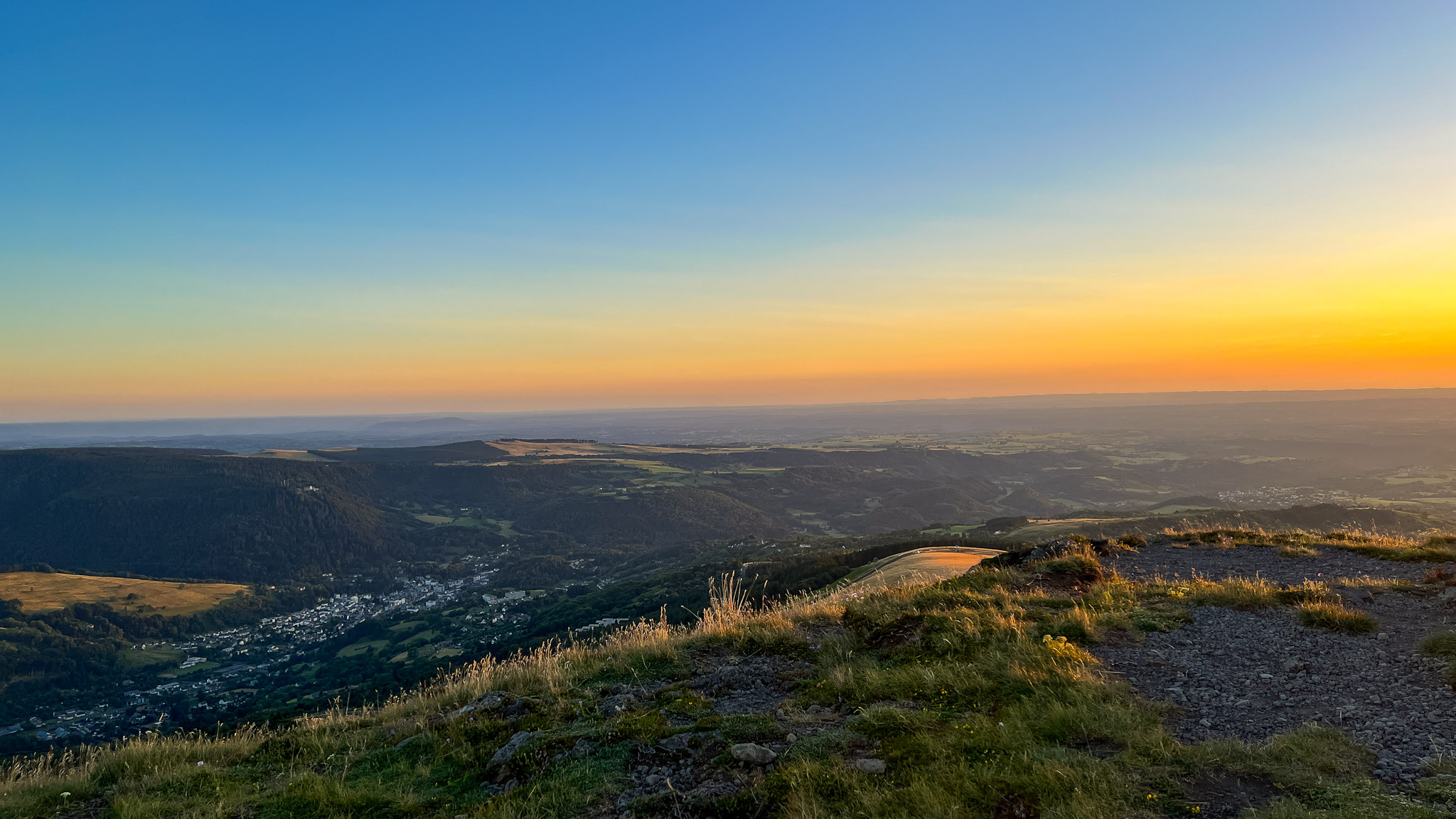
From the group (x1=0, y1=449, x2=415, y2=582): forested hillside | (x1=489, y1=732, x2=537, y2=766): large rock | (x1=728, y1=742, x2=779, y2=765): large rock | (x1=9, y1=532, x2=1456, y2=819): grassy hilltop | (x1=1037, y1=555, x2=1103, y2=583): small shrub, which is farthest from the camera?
(x1=0, y1=449, x2=415, y2=582): forested hillside

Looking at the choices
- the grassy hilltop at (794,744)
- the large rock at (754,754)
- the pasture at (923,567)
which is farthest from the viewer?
the pasture at (923,567)

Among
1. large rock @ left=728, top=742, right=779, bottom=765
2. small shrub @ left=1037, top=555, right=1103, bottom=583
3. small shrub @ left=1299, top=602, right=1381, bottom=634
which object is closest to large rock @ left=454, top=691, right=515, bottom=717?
large rock @ left=728, top=742, right=779, bottom=765

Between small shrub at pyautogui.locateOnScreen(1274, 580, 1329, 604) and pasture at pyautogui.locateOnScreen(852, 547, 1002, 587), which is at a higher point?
small shrub at pyautogui.locateOnScreen(1274, 580, 1329, 604)

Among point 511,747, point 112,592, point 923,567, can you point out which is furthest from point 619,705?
point 112,592

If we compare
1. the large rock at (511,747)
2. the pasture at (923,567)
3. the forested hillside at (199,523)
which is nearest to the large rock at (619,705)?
the large rock at (511,747)

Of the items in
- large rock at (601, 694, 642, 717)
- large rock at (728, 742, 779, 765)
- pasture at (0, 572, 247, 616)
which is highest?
large rock at (728, 742, 779, 765)

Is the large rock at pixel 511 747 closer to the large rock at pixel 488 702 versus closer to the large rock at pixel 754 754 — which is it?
the large rock at pixel 488 702

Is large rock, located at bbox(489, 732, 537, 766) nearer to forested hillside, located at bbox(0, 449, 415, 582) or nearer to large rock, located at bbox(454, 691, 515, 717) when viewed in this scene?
large rock, located at bbox(454, 691, 515, 717)

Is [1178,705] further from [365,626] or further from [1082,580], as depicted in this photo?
[365,626]
